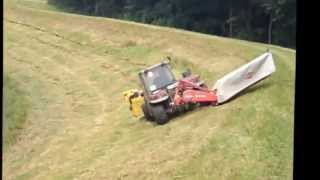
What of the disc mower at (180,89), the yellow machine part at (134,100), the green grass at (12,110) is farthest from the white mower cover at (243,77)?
the green grass at (12,110)

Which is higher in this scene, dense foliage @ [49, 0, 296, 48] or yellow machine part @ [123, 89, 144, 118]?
dense foliage @ [49, 0, 296, 48]

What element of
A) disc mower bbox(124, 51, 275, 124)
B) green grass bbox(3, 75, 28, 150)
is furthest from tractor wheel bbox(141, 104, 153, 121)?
green grass bbox(3, 75, 28, 150)

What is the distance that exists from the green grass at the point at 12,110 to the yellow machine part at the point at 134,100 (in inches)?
15.6

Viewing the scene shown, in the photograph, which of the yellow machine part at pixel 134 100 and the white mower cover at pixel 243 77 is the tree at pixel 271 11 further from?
the yellow machine part at pixel 134 100

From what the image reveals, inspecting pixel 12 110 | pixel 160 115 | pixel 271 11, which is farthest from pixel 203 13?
pixel 12 110

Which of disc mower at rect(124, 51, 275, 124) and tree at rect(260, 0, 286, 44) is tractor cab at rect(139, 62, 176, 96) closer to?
disc mower at rect(124, 51, 275, 124)

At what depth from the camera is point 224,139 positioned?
196 cm

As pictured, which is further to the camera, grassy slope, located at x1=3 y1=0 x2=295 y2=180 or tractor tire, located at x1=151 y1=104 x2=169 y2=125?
tractor tire, located at x1=151 y1=104 x2=169 y2=125

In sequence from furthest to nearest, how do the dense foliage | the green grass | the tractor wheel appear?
the tractor wheel
the dense foliage
the green grass

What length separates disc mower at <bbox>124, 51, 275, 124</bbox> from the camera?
2.06m

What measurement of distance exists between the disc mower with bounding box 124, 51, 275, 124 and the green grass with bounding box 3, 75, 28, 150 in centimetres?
41

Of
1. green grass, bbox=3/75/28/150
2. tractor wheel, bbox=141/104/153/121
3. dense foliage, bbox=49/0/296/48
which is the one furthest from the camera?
tractor wheel, bbox=141/104/153/121
